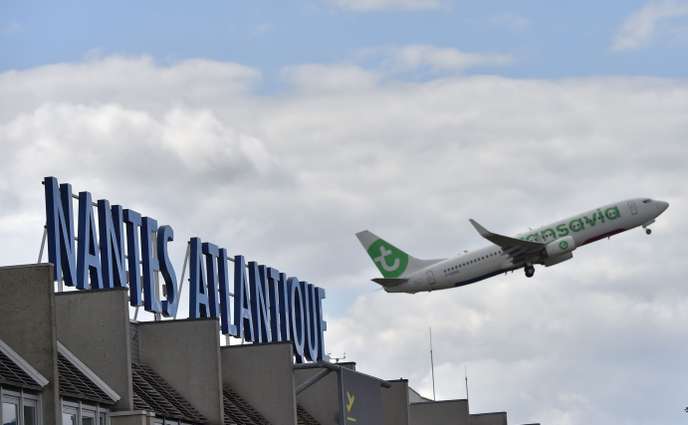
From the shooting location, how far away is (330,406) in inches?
2825

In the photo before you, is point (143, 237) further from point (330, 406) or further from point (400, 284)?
point (400, 284)

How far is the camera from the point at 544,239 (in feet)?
401

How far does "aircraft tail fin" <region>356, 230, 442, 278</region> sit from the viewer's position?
5002 inches

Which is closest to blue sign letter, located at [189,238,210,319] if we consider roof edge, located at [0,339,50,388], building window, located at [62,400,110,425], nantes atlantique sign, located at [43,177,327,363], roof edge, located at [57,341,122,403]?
nantes atlantique sign, located at [43,177,327,363]

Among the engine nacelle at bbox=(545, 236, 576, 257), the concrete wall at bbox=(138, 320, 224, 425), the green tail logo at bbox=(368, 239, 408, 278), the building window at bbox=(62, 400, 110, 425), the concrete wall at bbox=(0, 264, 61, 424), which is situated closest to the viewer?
the concrete wall at bbox=(0, 264, 61, 424)

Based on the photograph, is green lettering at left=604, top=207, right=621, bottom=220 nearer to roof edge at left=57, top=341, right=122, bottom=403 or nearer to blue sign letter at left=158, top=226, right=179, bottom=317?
blue sign letter at left=158, top=226, right=179, bottom=317

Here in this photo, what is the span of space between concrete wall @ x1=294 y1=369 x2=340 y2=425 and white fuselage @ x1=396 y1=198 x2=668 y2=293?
51.2 m

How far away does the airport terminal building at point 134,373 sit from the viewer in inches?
1599

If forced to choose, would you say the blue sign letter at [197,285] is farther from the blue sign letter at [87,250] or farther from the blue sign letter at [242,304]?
the blue sign letter at [87,250]

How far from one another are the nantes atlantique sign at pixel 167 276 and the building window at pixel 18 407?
55.8 feet

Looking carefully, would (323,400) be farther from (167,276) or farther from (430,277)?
(430,277)

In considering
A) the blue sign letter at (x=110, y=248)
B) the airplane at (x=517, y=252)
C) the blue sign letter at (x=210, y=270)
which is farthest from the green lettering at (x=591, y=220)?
the blue sign letter at (x=110, y=248)

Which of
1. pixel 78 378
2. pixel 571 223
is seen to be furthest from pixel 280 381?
pixel 571 223

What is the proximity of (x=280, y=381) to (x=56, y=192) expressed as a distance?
453 inches
